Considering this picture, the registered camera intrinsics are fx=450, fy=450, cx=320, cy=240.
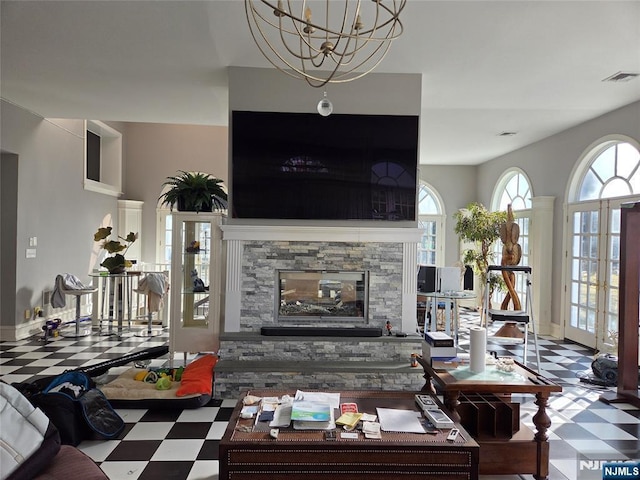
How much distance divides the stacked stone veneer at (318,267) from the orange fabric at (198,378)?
428 mm

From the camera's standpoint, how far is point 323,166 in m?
4.18

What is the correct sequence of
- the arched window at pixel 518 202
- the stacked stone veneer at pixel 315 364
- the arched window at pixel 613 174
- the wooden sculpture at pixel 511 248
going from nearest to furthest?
1. the stacked stone veneer at pixel 315 364
2. the arched window at pixel 613 174
3. the wooden sculpture at pixel 511 248
4. the arched window at pixel 518 202

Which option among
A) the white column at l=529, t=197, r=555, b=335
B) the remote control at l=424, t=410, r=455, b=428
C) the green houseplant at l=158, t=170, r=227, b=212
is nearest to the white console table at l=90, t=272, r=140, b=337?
the green houseplant at l=158, t=170, r=227, b=212

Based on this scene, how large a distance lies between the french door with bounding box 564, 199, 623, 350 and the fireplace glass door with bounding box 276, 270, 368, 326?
302 cm

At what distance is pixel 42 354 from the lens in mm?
5012

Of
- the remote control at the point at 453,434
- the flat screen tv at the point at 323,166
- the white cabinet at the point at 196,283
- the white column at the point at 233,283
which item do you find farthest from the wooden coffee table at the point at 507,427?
the white cabinet at the point at 196,283

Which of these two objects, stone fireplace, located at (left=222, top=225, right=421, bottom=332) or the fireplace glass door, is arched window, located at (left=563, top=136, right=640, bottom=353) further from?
the fireplace glass door

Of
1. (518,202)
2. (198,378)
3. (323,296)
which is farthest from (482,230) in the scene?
(198,378)

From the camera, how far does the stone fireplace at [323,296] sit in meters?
3.96

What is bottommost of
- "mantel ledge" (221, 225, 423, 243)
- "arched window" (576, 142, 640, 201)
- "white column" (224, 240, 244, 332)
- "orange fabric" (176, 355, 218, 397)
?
"orange fabric" (176, 355, 218, 397)

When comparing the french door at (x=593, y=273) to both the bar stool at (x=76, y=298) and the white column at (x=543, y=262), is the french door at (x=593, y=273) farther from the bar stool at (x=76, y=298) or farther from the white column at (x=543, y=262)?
the bar stool at (x=76, y=298)

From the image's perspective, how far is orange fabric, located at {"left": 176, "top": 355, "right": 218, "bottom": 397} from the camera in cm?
362

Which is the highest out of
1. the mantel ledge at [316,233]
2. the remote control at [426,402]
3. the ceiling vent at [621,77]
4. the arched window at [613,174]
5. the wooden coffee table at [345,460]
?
the ceiling vent at [621,77]

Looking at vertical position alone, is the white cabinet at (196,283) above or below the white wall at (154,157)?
below
